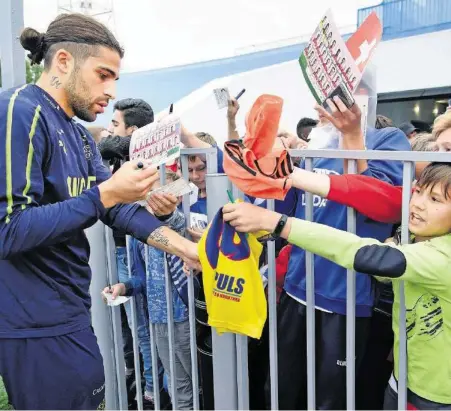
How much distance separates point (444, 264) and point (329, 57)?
2.54 feet

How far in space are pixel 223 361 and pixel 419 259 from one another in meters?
0.96

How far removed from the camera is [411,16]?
10000mm

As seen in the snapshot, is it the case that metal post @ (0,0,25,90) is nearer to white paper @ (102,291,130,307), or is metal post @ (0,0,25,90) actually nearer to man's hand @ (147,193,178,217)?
man's hand @ (147,193,178,217)

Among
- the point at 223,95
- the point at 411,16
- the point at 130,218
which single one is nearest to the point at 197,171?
the point at 130,218

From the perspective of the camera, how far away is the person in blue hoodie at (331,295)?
5.86 ft

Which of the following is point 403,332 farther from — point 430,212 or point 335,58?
point 335,58

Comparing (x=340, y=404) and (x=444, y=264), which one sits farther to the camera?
(x=340, y=404)

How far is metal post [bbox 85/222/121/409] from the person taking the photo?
2510 millimetres

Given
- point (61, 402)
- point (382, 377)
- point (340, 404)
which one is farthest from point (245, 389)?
point (61, 402)

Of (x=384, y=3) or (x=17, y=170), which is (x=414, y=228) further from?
(x=384, y=3)

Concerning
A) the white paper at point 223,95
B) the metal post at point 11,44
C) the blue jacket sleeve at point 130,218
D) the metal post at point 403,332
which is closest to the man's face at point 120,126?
the white paper at point 223,95

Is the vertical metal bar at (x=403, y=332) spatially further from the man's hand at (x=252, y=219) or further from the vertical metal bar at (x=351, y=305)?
the man's hand at (x=252, y=219)

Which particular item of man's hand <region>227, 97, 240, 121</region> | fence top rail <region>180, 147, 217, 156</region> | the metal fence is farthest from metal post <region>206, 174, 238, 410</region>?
man's hand <region>227, 97, 240, 121</region>

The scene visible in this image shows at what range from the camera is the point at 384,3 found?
33.1 feet
